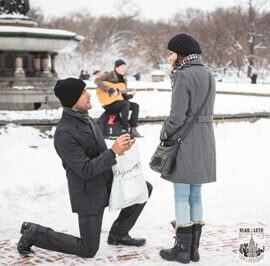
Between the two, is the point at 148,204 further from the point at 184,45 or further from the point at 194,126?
the point at 184,45

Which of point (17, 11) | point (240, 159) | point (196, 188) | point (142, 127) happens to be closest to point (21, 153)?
point (142, 127)

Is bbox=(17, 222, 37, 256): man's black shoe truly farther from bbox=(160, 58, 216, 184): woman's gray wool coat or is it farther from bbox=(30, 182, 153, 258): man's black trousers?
bbox=(160, 58, 216, 184): woman's gray wool coat

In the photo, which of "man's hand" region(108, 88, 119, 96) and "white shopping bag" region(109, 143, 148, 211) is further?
"man's hand" region(108, 88, 119, 96)

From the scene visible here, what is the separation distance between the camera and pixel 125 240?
15.4 feet

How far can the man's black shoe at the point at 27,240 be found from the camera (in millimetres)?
4398

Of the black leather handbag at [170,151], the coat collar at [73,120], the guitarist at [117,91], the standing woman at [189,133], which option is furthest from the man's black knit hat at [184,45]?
the guitarist at [117,91]

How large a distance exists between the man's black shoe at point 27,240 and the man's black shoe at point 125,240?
0.71 meters

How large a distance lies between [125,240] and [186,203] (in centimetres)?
74

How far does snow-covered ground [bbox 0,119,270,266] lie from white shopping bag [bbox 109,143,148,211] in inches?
18.7

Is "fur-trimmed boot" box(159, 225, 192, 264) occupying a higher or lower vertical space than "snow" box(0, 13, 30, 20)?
lower

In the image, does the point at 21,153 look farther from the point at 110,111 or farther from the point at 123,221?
the point at 123,221

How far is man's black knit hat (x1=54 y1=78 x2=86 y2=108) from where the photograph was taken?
13.9 ft

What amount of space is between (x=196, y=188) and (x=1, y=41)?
8.00 m

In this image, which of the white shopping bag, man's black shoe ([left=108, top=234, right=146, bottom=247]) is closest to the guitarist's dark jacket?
man's black shoe ([left=108, top=234, right=146, bottom=247])
